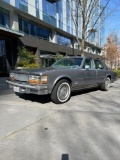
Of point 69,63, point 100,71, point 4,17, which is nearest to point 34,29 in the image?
point 4,17

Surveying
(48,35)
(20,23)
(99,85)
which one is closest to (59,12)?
(48,35)

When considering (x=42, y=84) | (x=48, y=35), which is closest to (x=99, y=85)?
(x=42, y=84)

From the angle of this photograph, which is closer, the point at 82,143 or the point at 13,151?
the point at 13,151

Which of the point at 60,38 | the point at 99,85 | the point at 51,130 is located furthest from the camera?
the point at 60,38

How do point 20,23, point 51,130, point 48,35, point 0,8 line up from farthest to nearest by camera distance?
point 48,35 < point 20,23 < point 0,8 < point 51,130

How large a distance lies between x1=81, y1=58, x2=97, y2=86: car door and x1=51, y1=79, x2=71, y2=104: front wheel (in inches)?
38.9

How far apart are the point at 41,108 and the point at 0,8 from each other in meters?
17.1

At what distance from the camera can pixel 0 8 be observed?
69.4 feet

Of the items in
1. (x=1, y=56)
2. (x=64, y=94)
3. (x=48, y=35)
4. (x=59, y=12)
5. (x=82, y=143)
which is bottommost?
(x=82, y=143)

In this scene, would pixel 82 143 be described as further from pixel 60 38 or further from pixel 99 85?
pixel 60 38

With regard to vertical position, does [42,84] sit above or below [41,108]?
above

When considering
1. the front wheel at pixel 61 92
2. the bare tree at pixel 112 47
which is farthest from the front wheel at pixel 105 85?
the bare tree at pixel 112 47

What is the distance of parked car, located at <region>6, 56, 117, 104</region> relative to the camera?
6.91 m

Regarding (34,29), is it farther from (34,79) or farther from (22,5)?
(34,79)
